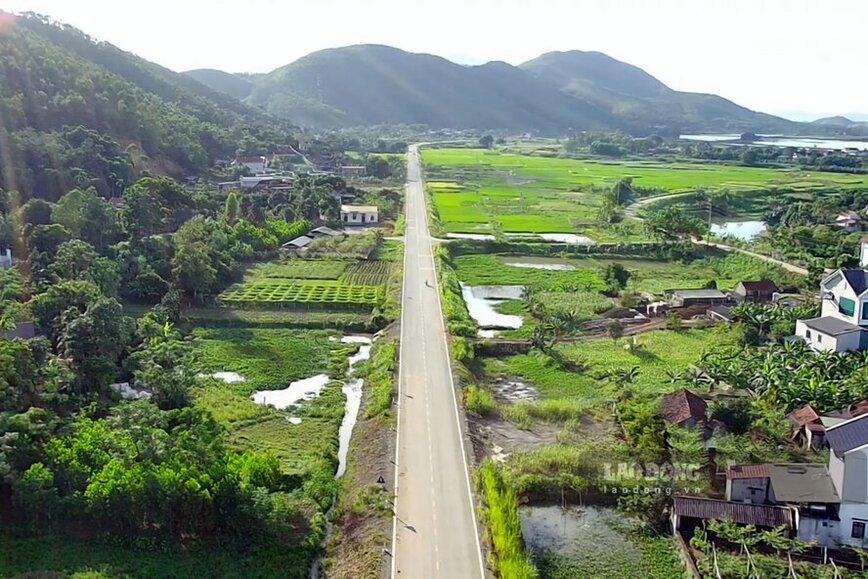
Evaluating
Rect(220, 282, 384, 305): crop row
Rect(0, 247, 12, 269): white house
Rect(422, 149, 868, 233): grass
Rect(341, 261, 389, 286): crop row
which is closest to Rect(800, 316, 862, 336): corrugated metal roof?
Rect(220, 282, 384, 305): crop row

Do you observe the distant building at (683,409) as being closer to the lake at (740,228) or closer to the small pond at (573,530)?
the small pond at (573,530)

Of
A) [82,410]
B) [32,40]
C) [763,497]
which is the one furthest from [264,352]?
[32,40]

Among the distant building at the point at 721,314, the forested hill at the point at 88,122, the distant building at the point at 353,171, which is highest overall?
the forested hill at the point at 88,122

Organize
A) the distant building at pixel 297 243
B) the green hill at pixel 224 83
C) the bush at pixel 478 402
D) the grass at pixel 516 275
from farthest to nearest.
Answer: the green hill at pixel 224 83, the distant building at pixel 297 243, the grass at pixel 516 275, the bush at pixel 478 402

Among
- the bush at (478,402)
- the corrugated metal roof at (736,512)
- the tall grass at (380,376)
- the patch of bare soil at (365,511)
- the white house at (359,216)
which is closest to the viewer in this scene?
the patch of bare soil at (365,511)

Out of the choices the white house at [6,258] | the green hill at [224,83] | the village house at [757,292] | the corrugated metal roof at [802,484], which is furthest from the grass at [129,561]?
the green hill at [224,83]

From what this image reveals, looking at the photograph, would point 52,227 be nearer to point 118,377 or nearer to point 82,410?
point 118,377
